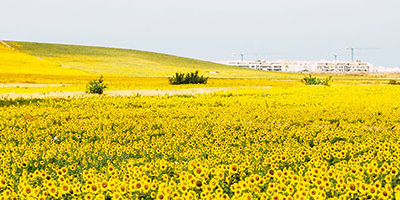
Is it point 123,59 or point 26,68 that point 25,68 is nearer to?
point 26,68

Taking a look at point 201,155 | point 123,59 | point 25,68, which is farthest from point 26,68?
point 201,155

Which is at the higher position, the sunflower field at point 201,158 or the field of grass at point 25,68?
the field of grass at point 25,68

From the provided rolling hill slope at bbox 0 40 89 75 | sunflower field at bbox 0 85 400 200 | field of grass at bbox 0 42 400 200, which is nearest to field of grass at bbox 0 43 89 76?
rolling hill slope at bbox 0 40 89 75

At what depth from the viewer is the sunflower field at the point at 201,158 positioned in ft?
21.0

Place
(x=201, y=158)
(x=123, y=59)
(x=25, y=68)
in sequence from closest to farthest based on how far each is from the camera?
(x=201, y=158), (x=25, y=68), (x=123, y=59)

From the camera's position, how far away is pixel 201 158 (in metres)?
9.73

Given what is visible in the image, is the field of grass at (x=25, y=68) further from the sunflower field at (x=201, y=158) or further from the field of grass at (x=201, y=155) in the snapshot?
the sunflower field at (x=201, y=158)

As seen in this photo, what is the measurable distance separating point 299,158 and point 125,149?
12.3 ft

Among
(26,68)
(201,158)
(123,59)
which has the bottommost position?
(201,158)

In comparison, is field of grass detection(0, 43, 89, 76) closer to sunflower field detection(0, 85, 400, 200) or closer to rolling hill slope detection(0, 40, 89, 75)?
rolling hill slope detection(0, 40, 89, 75)

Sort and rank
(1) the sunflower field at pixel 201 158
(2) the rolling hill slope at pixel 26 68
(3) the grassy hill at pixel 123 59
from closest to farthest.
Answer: (1) the sunflower field at pixel 201 158 → (2) the rolling hill slope at pixel 26 68 → (3) the grassy hill at pixel 123 59

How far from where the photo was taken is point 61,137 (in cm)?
1308

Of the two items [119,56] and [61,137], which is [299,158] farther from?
[119,56]

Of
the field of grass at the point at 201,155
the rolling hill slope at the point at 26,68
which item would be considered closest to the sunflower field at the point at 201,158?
the field of grass at the point at 201,155
